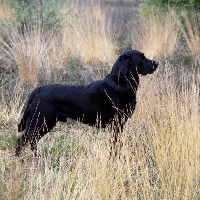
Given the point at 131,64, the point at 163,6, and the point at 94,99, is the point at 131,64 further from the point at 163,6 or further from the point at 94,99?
the point at 163,6

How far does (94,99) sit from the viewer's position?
11.7 feet

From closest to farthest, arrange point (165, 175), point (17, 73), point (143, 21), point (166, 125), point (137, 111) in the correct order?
point (165, 175) → point (166, 125) → point (137, 111) → point (17, 73) → point (143, 21)

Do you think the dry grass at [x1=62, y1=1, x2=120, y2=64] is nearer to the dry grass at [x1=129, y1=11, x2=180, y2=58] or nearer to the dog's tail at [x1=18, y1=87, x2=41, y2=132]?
the dry grass at [x1=129, y1=11, x2=180, y2=58]

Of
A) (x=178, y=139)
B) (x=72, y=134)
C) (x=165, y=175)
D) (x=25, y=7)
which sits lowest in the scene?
(x=72, y=134)

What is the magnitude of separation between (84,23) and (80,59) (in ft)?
2.50

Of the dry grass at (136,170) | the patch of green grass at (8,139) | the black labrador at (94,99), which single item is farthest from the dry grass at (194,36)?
the dry grass at (136,170)

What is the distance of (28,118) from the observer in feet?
12.1

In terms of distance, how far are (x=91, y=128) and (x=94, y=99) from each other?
98 centimetres

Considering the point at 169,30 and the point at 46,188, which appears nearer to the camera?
the point at 46,188

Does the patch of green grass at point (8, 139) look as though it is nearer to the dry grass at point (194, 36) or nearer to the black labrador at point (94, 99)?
the black labrador at point (94, 99)

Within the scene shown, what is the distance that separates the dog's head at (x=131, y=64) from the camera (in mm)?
Result: 3531

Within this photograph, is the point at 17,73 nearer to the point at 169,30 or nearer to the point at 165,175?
the point at 169,30

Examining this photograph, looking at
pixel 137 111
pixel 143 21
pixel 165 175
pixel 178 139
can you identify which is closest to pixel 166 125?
pixel 178 139

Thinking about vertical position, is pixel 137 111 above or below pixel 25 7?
below
